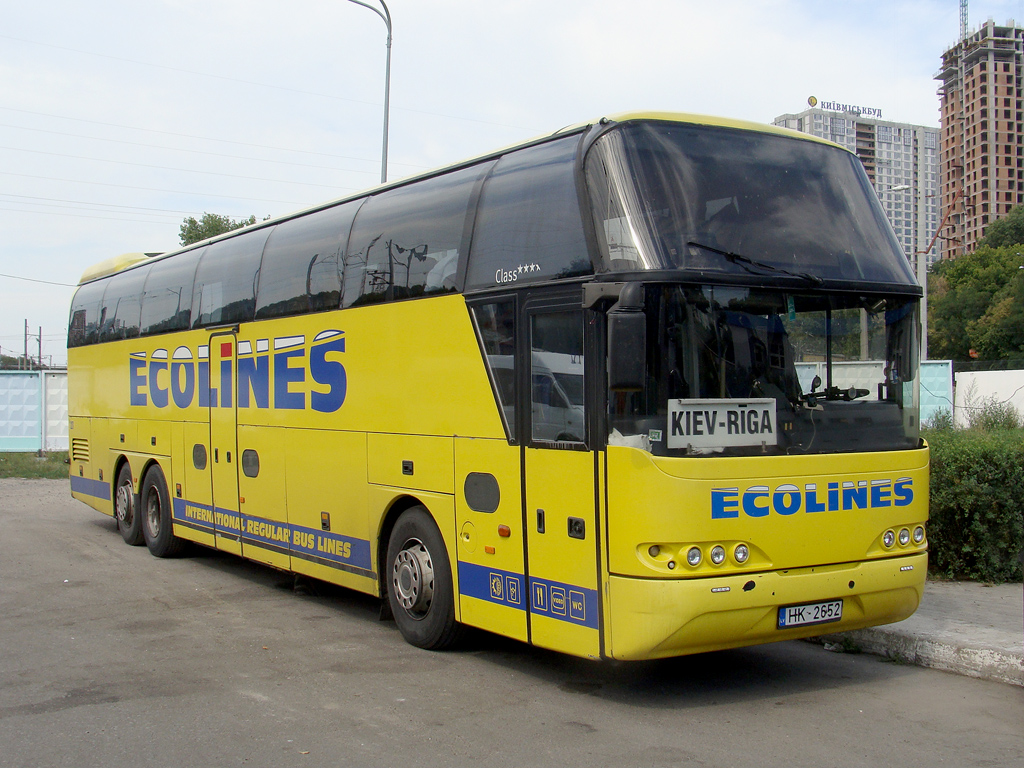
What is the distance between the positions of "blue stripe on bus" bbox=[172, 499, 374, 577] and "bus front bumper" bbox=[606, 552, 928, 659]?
3.29 m

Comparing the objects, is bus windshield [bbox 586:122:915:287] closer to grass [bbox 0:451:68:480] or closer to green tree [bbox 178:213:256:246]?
grass [bbox 0:451:68:480]

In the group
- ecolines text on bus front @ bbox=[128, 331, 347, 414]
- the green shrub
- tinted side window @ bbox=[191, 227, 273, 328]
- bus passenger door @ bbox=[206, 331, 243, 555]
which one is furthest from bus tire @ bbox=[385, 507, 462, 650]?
the green shrub

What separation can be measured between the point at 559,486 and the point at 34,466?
22.4 m

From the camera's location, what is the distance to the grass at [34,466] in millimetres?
24484

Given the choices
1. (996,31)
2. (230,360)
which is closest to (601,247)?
(230,360)

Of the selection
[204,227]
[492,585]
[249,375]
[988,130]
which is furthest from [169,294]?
[988,130]

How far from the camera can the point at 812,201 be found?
22.2ft

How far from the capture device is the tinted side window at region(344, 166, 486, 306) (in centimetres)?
783

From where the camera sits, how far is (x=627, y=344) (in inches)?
227

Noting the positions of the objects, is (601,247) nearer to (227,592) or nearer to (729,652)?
(729,652)

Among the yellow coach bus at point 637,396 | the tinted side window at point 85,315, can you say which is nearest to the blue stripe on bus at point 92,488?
the tinted side window at point 85,315

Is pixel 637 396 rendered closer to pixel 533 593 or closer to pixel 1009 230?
pixel 533 593

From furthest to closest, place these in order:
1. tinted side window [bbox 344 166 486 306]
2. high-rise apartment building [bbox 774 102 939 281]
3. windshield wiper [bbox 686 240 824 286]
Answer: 1. high-rise apartment building [bbox 774 102 939 281]
2. tinted side window [bbox 344 166 486 306]
3. windshield wiper [bbox 686 240 824 286]

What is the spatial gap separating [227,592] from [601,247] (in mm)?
6490
